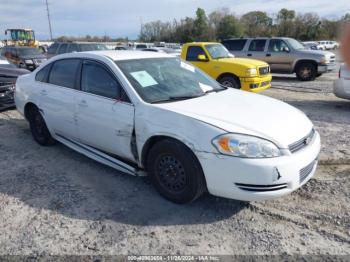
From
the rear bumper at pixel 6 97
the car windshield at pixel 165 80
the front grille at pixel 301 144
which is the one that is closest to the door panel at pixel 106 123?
the car windshield at pixel 165 80

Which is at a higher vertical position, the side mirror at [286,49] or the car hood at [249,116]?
the side mirror at [286,49]

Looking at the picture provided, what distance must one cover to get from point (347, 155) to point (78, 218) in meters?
3.87

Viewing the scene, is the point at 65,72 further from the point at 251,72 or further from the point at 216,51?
the point at 216,51

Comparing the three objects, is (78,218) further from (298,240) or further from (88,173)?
(298,240)

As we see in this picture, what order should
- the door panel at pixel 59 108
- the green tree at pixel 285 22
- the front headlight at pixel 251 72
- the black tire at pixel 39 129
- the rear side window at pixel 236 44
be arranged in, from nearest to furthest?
the door panel at pixel 59 108, the black tire at pixel 39 129, the front headlight at pixel 251 72, the rear side window at pixel 236 44, the green tree at pixel 285 22

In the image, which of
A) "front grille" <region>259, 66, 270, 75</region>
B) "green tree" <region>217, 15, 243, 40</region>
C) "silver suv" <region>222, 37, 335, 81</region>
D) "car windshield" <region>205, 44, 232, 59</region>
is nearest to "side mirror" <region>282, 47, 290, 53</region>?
"silver suv" <region>222, 37, 335, 81</region>

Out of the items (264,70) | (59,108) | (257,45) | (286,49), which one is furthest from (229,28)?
(59,108)

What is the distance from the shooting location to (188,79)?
4262 millimetres

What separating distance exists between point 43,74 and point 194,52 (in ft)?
19.8

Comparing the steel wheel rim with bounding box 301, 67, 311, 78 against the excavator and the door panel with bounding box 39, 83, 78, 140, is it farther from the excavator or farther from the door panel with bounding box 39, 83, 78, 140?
the excavator

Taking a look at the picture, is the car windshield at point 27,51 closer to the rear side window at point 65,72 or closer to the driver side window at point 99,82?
the rear side window at point 65,72

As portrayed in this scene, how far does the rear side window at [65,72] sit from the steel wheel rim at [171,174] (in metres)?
1.87

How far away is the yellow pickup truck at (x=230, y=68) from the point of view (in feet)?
29.0

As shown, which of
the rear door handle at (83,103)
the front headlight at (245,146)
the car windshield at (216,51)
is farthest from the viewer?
the car windshield at (216,51)
